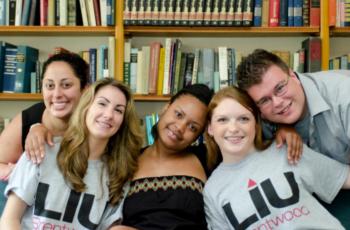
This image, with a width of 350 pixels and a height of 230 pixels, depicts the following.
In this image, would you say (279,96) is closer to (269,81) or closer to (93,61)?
(269,81)

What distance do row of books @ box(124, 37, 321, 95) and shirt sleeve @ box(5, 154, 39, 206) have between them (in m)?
1.21

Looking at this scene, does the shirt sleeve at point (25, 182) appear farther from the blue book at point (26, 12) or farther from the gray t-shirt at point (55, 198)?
the blue book at point (26, 12)

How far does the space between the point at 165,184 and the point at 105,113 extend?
362 millimetres

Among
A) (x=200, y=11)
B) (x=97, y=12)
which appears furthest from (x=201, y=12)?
(x=97, y=12)

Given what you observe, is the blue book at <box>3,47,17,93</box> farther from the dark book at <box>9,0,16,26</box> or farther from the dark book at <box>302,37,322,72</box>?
the dark book at <box>302,37,322,72</box>

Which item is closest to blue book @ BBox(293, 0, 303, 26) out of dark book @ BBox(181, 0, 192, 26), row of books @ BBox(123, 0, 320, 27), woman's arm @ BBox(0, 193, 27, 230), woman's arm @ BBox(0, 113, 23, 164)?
row of books @ BBox(123, 0, 320, 27)

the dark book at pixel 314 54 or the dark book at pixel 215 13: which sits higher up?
the dark book at pixel 215 13

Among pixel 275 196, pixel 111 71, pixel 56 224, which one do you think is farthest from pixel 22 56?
pixel 275 196

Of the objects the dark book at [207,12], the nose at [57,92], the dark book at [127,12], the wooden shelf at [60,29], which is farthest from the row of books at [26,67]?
the nose at [57,92]

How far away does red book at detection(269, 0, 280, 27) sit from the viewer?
101 inches

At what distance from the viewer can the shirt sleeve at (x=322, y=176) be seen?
1.42m

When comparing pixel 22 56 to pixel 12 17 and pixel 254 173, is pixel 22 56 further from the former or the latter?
pixel 254 173

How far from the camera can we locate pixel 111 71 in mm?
2605

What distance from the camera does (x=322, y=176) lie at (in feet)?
4.66
